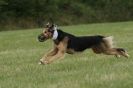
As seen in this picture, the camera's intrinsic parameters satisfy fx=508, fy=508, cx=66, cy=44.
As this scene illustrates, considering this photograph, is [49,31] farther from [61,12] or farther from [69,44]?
[61,12]

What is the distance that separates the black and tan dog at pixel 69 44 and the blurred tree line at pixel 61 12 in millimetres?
40664

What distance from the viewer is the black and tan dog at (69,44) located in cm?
1277

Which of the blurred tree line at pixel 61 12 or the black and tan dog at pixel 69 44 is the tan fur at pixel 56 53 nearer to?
the black and tan dog at pixel 69 44

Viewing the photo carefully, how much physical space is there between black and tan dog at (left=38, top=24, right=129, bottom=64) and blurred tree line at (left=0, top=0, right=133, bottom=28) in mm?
40664

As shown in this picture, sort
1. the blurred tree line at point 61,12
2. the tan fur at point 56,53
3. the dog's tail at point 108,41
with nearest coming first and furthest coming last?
the tan fur at point 56,53 < the dog's tail at point 108,41 < the blurred tree line at point 61,12

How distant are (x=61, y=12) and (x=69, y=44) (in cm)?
4652

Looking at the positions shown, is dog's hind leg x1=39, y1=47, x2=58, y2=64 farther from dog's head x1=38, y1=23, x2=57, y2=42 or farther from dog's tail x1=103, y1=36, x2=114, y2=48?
dog's tail x1=103, y1=36, x2=114, y2=48

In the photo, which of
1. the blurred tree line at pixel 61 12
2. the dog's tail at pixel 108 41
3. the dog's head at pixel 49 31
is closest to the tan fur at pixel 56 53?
the dog's head at pixel 49 31

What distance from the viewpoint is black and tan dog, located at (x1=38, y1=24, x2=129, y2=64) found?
1277cm

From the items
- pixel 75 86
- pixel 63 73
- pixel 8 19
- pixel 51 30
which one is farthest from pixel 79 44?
pixel 8 19

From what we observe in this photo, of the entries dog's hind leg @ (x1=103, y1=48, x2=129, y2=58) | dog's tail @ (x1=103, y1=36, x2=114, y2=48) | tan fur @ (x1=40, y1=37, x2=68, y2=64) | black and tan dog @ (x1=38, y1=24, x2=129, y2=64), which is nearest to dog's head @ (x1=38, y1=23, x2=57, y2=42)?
black and tan dog @ (x1=38, y1=24, x2=129, y2=64)

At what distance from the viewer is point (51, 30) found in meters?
12.8

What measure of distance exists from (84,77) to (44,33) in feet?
10.9

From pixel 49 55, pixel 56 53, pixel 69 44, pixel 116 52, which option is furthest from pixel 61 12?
pixel 49 55
